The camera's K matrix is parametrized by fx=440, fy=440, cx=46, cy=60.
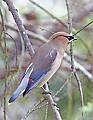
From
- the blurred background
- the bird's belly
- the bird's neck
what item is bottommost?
the bird's belly

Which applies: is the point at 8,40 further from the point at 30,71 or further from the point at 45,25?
the point at 30,71

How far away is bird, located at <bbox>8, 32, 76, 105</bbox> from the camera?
2762mm

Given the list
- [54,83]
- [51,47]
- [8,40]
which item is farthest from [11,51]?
[51,47]

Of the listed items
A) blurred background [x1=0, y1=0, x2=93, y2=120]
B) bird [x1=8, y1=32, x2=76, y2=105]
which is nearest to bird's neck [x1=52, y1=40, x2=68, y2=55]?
bird [x1=8, y1=32, x2=76, y2=105]

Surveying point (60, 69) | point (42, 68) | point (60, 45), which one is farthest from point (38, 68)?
point (60, 69)

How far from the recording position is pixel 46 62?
2863 millimetres

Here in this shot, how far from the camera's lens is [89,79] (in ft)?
11.1

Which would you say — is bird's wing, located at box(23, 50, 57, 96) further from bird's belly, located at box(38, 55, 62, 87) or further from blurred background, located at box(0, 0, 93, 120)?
blurred background, located at box(0, 0, 93, 120)

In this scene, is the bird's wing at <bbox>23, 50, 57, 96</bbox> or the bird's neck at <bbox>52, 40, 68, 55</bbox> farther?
the bird's neck at <bbox>52, 40, 68, 55</bbox>

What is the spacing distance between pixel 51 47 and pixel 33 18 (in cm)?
130

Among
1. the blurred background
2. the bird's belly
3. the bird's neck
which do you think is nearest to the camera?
the bird's belly

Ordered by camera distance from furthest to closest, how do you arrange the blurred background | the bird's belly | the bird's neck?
the blurred background → the bird's neck → the bird's belly

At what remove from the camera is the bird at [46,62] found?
9.06 feet

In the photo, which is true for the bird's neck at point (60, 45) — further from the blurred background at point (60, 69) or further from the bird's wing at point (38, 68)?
the blurred background at point (60, 69)
